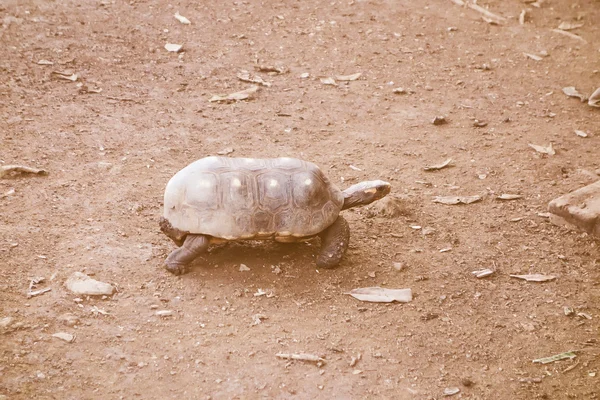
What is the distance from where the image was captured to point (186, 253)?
500 centimetres

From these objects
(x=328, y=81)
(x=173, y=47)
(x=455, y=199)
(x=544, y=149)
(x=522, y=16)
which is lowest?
(x=455, y=199)

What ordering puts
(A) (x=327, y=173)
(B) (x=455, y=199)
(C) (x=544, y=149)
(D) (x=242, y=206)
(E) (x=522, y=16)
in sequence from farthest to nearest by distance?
(E) (x=522, y=16), (C) (x=544, y=149), (A) (x=327, y=173), (B) (x=455, y=199), (D) (x=242, y=206)

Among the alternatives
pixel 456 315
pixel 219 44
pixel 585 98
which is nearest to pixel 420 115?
pixel 585 98

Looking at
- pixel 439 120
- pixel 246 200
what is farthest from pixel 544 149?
pixel 246 200

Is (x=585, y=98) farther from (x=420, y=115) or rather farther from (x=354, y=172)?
(x=354, y=172)

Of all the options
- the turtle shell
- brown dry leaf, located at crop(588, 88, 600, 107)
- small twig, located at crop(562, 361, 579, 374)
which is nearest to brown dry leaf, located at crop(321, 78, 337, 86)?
brown dry leaf, located at crop(588, 88, 600, 107)

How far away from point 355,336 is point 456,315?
2.58ft

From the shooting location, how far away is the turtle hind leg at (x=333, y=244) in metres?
5.20

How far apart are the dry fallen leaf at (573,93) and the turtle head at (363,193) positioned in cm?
396

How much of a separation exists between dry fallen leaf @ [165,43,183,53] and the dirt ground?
0.11m

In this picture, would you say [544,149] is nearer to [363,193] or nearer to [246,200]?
[363,193]

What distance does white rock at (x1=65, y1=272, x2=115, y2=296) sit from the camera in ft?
15.5

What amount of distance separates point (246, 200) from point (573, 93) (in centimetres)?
529

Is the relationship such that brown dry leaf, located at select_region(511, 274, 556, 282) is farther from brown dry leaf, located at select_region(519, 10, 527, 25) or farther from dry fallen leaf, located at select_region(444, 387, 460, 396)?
brown dry leaf, located at select_region(519, 10, 527, 25)
